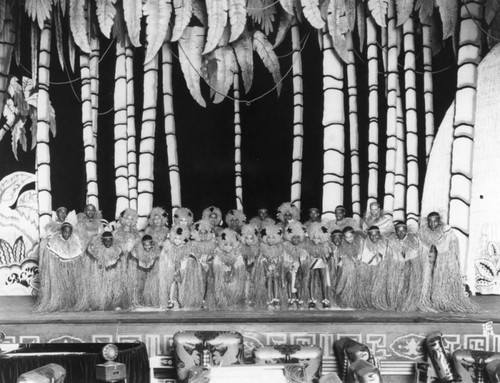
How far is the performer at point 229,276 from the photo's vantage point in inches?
252

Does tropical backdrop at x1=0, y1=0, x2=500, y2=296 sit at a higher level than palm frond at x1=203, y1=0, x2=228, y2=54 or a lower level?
lower

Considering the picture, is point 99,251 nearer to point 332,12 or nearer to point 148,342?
point 148,342

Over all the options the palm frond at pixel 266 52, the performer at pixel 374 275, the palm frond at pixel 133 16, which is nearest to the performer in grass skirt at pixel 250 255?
the performer at pixel 374 275

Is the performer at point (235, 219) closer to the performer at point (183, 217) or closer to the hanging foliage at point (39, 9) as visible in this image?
the performer at point (183, 217)

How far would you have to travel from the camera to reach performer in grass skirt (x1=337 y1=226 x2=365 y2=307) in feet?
21.1

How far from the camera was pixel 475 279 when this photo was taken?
7102 mm

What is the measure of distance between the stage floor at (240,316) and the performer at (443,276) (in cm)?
14

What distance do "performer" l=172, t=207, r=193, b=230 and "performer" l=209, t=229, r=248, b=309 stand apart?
1.39 ft

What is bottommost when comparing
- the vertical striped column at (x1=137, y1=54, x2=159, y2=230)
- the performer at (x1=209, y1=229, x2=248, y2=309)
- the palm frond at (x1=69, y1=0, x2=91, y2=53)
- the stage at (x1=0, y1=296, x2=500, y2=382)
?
the stage at (x1=0, y1=296, x2=500, y2=382)

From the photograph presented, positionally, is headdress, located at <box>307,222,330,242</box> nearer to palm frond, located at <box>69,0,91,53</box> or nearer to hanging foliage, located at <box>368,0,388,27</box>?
hanging foliage, located at <box>368,0,388,27</box>

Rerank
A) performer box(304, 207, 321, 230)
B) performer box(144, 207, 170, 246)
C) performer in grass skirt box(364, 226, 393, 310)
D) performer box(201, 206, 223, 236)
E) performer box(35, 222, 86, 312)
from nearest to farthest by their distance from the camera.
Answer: performer box(35, 222, 86, 312) → performer in grass skirt box(364, 226, 393, 310) → performer box(144, 207, 170, 246) → performer box(201, 206, 223, 236) → performer box(304, 207, 321, 230)

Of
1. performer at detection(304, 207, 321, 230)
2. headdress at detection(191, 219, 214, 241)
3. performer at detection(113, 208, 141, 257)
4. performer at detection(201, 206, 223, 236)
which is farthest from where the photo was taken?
performer at detection(304, 207, 321, 230)

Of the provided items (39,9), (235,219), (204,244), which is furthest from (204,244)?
(39,9)

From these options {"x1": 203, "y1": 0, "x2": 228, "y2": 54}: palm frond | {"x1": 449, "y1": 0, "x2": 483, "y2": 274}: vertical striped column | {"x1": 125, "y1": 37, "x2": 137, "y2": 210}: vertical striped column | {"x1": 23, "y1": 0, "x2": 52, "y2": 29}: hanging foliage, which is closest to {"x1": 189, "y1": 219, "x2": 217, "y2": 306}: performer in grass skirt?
{"x1": 125, "y1": 37, "x2": 137, "y2": 210}: vertical striped column
